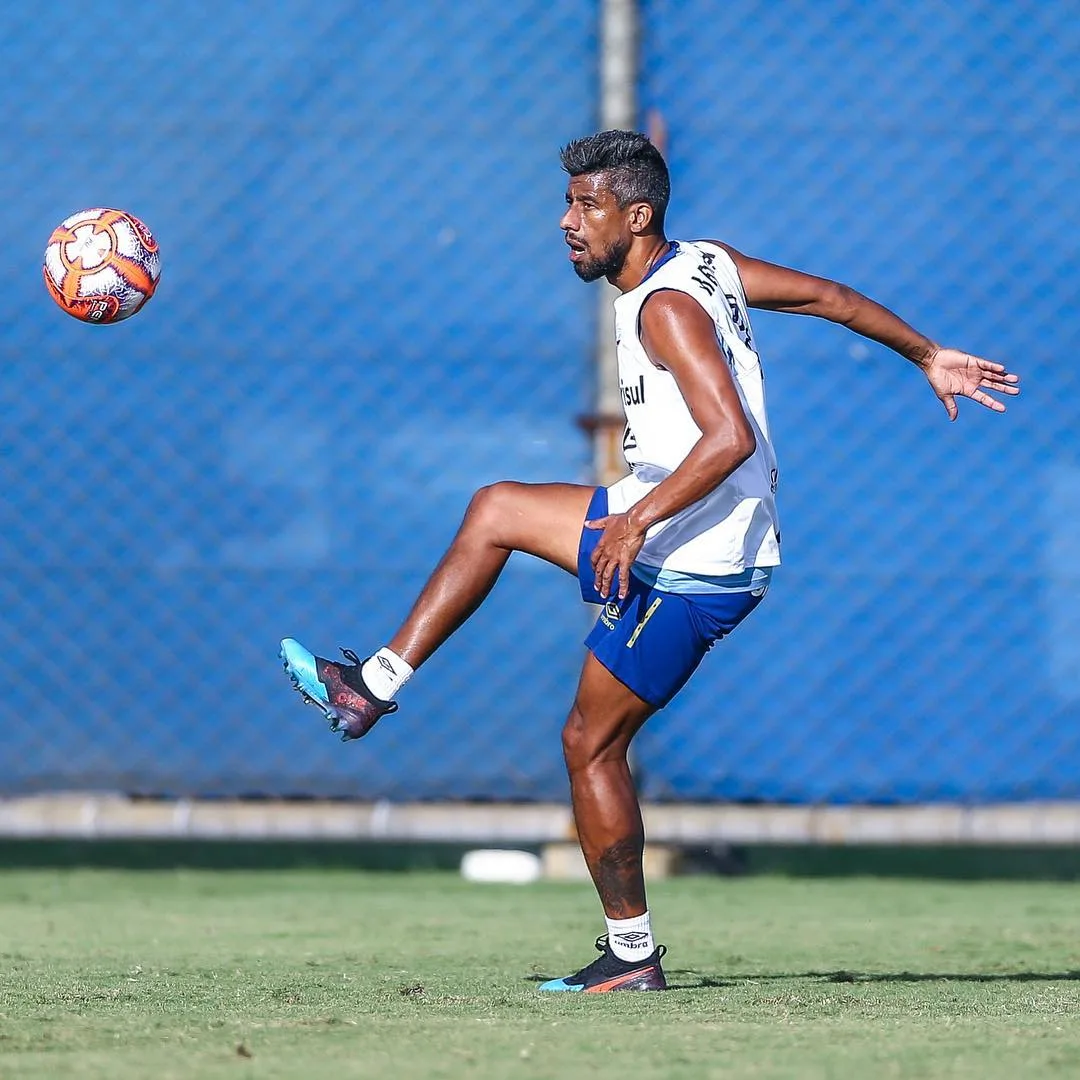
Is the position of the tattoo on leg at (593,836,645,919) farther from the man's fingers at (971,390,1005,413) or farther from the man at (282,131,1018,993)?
the man's fingers at (971,390,1005,413)

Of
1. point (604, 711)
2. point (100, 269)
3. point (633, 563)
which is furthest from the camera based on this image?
point (100, 269)

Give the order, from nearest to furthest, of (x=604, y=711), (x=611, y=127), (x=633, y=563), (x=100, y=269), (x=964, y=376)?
(x=633, y=563), (x=604, y=711), (x=964, y=376), (x=100, y=269), (x=611, y=127)

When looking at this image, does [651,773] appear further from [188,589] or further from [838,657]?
[188,589]

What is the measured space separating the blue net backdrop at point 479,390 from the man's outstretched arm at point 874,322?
1.82m

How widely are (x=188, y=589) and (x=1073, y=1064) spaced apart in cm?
418

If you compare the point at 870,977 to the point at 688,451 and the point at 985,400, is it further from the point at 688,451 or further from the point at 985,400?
the point at 985,400

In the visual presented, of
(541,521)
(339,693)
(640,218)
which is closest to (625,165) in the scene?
(640,218)

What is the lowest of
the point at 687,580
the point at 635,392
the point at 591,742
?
the point at 591,742

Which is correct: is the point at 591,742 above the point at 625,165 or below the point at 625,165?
below

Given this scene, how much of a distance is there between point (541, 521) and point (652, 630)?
336mm

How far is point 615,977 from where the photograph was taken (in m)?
4.00

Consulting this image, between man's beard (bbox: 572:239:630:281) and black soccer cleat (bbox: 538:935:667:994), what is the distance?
1.46m

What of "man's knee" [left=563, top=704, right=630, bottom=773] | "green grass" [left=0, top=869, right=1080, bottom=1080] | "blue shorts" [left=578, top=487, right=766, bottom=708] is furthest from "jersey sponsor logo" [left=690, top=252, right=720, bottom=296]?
"green grass" [left=0, top=869, right=1080, bottom=1080]

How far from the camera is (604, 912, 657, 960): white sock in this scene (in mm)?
4043
